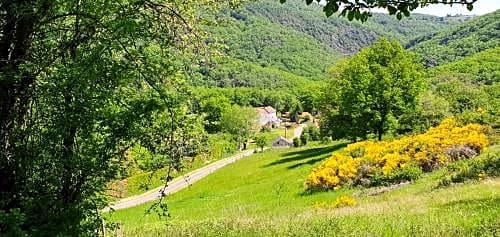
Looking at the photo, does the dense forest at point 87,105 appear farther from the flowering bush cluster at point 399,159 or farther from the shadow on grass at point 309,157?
the shadow on grass at point 309,157

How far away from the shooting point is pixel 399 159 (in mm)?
28250

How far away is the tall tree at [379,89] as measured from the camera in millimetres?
50375

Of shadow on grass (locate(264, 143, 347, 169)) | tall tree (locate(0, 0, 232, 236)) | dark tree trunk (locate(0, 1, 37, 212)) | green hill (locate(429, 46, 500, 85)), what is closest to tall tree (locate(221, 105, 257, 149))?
green hill (locate(429, 46, 500, 85))

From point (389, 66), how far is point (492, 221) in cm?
4441

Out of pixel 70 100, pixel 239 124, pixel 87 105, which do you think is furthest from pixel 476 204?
pixel 239 124

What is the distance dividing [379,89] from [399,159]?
23.5 metres

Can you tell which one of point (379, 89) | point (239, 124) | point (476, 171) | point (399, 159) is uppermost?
point (239, 124)

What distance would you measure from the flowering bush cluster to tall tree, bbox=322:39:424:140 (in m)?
16.4

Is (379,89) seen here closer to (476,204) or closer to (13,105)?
(476,204)

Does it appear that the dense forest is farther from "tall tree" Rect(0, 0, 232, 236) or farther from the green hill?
the green hill

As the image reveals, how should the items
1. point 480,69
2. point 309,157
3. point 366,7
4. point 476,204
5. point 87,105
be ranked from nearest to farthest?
1. point 366,7
2. point 87,105
3. point 476,204
4. point 309,157
5. point 480,69

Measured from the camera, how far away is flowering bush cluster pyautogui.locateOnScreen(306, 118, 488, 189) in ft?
89.8

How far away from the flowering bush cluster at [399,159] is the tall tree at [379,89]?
16.4 m

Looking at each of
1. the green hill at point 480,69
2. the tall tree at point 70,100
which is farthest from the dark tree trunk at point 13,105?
the green hill at point 480,69
